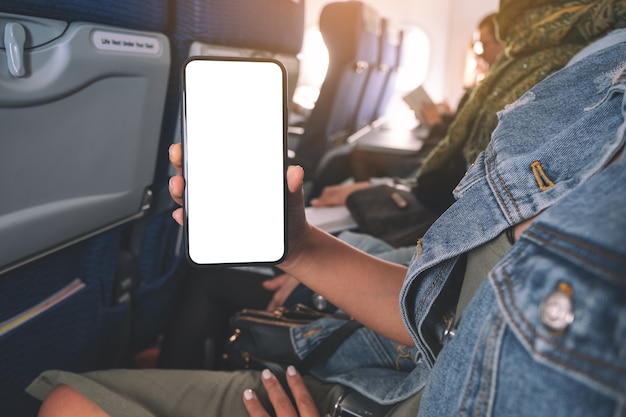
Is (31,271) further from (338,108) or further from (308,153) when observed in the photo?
(338,108)

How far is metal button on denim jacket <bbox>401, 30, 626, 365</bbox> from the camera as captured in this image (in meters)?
0.49

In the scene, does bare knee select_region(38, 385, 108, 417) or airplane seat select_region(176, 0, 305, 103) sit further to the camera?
airplane seat select_region(176, 0, 305, 103)

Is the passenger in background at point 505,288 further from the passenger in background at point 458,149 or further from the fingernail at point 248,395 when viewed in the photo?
the passenger in background at point 458,149

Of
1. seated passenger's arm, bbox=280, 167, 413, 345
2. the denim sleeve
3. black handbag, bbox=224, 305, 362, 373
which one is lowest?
black handbag, bbox=224, 305, 362, 373

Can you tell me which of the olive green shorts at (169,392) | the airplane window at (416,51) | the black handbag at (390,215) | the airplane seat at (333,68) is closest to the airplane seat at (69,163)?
the olive green shorts at (169,392)

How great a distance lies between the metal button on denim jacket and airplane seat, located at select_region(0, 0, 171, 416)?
49 centimetres

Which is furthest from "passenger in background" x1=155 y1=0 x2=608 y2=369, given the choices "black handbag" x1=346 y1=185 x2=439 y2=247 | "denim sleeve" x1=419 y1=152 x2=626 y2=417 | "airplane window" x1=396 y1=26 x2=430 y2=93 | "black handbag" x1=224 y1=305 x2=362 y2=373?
"airplane window" x1=396 y1=26 x2=430 y2=93

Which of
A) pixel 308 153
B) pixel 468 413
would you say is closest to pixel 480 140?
pixel 468 413

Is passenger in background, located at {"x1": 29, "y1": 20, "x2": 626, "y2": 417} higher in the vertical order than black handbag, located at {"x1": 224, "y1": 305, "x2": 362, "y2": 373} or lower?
higher

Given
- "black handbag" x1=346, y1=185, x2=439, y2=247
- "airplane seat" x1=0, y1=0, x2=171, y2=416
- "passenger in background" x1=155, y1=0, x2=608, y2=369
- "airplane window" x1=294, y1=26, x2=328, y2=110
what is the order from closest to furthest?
1. "airplane seat" x1=0, y1=0, x2=171, y2=416
2. "passenger in background" x1=155, y1=0, x2=608, y2=369
3. "black handbag" x1=346, y1=185, x2=439, y2=247
4. "airplane window" x1=294, y1=26, x2=328, y2=110

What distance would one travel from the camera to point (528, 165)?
0.54 m

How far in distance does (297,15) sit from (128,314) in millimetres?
725

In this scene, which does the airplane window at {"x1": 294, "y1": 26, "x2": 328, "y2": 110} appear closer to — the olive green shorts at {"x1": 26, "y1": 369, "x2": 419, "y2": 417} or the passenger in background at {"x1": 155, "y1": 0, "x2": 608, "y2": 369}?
the passenger in background at {"x1": 155, "y1": 0, "x2": 608, "y2": 369}

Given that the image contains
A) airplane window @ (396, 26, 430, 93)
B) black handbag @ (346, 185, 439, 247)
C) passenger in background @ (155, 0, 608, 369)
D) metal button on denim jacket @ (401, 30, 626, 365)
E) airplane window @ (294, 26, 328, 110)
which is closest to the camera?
metal button on denim jacket @ (401, 30, 626, 365)
